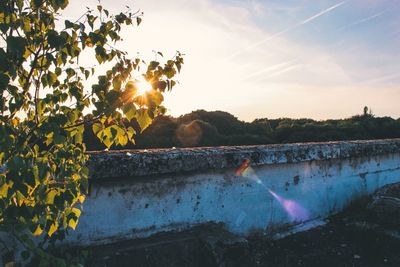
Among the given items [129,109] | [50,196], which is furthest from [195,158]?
[50,196]

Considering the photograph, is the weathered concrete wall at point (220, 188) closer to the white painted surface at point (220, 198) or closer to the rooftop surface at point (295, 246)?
the white painted surface at point (220, 198)

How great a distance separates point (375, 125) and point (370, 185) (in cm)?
671

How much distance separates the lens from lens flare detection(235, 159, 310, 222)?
335 cm

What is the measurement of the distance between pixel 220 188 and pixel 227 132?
611 cm

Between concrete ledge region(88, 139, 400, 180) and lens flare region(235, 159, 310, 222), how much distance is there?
84 millimetres

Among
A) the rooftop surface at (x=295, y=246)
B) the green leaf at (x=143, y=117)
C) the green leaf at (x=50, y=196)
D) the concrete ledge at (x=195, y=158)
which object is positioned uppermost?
the green leaf at (x=143, y=117)

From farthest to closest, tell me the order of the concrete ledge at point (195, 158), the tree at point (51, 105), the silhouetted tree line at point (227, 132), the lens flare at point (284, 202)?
the silhouetted tree line at point (227, 132) → the lens flare at point (284, 202) → the concrete ledge at point (195, 158) → the tree at point (51, 105)

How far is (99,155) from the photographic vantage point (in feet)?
8.48

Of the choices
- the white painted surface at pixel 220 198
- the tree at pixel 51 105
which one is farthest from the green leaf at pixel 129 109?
the white painted surface at pixel 220 198

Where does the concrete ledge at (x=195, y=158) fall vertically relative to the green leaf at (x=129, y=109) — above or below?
below

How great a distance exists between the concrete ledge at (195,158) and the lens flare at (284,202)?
0.28 feet

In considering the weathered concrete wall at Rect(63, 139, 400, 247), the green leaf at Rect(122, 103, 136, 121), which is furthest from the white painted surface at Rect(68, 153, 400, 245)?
the green leaf at Rect(122, 103, 136, 121)

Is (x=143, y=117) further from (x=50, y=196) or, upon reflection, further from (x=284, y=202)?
(x=284, y=202)

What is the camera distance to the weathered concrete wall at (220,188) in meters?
2.62
